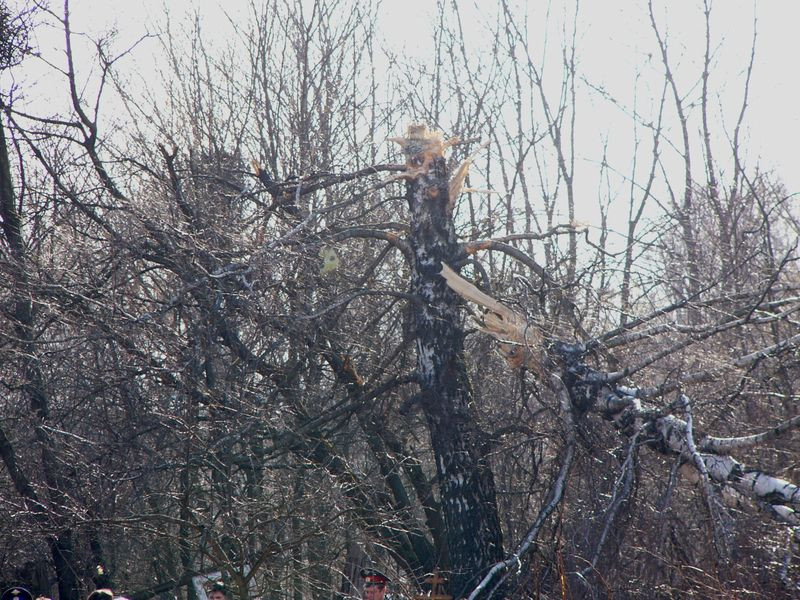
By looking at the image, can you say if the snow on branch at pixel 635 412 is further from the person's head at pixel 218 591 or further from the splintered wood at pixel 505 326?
the person's head at pixel 218 591

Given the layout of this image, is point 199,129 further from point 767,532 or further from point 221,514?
point 767,532

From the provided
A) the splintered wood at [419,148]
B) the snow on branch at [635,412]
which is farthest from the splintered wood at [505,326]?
the splintered wood at [419,148]

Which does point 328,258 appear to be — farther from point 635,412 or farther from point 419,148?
point 635,412

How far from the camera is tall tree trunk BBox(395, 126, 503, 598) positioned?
920cm

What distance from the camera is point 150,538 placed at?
898 centimetres

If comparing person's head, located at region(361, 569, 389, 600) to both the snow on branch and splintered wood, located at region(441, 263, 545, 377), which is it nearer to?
the snow on branch

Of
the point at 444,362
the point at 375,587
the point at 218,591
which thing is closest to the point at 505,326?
the point at 444,362

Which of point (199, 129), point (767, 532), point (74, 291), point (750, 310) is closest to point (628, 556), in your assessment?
point (767, 532)

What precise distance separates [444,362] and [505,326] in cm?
89

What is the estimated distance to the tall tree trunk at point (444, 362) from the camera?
9.20 metres

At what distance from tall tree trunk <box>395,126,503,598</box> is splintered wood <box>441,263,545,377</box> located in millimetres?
272

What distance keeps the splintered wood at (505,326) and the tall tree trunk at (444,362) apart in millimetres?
272

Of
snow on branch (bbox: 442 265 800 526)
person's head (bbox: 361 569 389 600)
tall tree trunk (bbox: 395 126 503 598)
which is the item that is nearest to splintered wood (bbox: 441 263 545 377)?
snow on branch (bbox: 442 265 800 526)

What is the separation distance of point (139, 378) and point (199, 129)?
522cm
